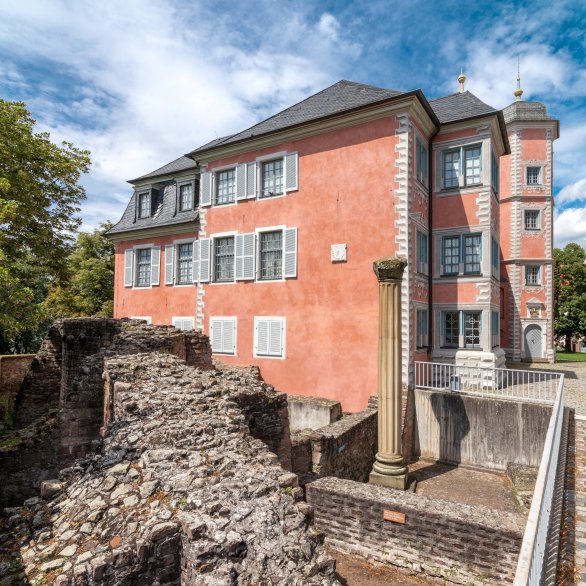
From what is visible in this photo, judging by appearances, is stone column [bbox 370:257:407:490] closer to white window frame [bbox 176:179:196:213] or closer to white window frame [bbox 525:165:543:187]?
white window frame [bbox 176:179:196:213]

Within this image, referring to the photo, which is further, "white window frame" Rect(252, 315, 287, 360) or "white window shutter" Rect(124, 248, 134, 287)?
"white window shutter" Rect(124, 248, 134, 287)

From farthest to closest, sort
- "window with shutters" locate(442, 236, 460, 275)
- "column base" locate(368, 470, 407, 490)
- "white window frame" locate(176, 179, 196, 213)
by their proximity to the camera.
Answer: "white window frame" locate(176, 179, 196, 213), "window with shutters" locate(442, 236, 460, 275), "column base" locate(368, 470, 407, 490)

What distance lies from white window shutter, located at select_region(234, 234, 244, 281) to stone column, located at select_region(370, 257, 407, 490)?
7.41m

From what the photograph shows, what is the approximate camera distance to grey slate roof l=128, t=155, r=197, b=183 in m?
20.2

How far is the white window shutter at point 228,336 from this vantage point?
52.7ft

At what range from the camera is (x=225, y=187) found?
55.3 feet

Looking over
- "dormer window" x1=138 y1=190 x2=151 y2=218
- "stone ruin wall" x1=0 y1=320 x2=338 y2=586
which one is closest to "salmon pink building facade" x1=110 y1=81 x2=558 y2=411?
"dormer window" x1=138 y1=190 x2=151 y2=218

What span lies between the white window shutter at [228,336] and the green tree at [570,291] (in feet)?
94.9

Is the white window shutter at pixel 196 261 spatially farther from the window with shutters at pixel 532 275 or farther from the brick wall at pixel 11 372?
the window with shutters at pixel 532 275

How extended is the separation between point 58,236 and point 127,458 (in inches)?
707

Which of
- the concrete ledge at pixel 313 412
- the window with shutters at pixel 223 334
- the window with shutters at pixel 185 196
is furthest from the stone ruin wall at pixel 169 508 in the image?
the window with shutters at pixel 185 196

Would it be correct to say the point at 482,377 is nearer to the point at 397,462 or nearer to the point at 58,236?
the point at 397,462

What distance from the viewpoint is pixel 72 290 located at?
2811cm

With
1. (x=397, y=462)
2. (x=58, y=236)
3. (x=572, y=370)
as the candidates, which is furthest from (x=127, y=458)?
(x=572, y=370)
